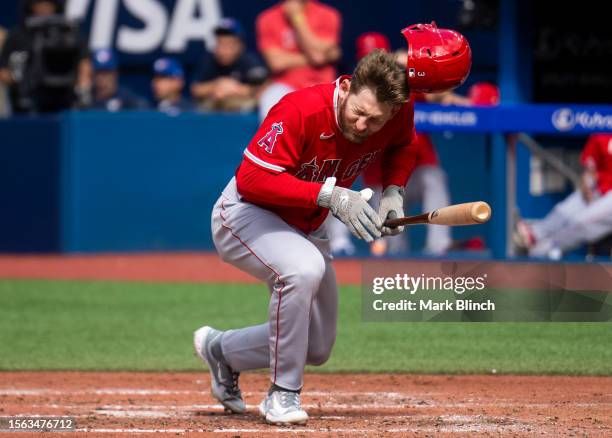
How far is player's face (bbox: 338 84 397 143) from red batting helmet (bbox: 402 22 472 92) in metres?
0.16

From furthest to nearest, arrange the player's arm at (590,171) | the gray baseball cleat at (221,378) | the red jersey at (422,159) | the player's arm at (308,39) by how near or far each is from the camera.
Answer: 1. the player's arm at (308,39)
2. the red jersey at (422,159)
3. the player's arm at (590,171)
4. the gray baseball cleat at (221,378)

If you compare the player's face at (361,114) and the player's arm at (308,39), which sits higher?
the player's face at (361,114)

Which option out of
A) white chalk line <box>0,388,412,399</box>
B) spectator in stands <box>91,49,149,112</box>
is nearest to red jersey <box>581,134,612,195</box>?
spectator in stands <box>91,49,149,112</box>

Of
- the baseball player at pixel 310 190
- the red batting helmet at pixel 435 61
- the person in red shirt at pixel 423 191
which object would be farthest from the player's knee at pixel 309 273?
the person in red shirt at pixel 423 191

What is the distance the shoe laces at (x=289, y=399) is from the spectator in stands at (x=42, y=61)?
846 centimetres

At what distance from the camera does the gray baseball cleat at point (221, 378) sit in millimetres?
6062

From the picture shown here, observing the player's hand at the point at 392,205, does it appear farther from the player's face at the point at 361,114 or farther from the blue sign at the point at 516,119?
the blue sign at the point at 516,119

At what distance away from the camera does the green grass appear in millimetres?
7492

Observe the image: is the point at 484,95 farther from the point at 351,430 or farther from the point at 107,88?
the point at 351,430

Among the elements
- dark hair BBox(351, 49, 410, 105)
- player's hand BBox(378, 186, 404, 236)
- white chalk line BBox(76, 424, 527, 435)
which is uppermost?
dark hair BBox(351, 49, 410, 105)

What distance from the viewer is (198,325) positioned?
9266 mm

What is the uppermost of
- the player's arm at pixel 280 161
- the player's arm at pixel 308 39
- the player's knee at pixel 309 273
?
the player's arm at pixel 280 161

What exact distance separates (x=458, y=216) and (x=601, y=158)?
701 centimetres

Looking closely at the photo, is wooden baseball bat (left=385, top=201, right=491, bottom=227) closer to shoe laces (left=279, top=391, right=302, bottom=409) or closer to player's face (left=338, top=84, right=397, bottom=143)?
player's face (left=338, top=84, right=397, bottom=143)
